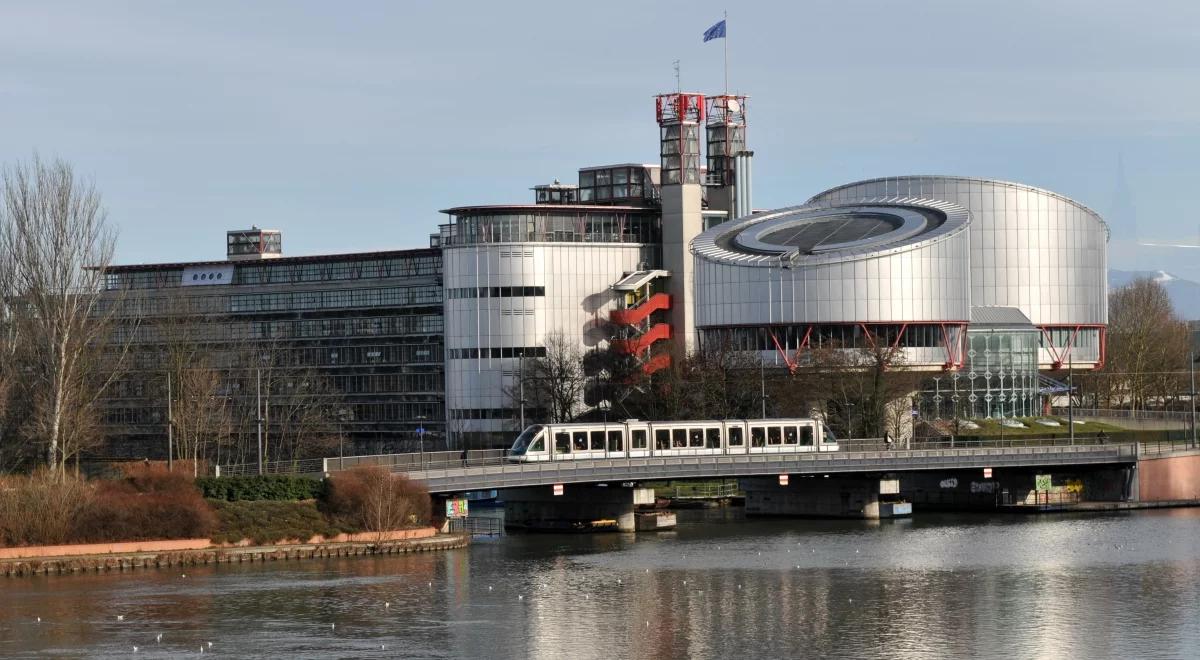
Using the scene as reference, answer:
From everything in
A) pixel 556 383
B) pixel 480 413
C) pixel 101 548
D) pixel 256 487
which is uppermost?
pixel 556 383

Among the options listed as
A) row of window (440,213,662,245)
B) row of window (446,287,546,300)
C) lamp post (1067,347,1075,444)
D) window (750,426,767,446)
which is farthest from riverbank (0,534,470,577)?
row of window (440,213,662,245)

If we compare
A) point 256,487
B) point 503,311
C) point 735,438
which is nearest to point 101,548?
point 256,487

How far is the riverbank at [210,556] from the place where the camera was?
289ft

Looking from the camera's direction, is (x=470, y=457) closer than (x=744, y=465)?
No

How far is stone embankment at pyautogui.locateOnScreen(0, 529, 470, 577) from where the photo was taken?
289 ft

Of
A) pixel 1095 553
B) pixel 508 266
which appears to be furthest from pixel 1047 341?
pixel 1095 553

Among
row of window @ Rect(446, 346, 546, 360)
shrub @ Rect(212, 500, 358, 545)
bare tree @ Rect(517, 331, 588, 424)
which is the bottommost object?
shrub @ Rect(212, 500, 358, 545)

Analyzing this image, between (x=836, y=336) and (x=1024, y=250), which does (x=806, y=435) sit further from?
(x=1024, y=250)

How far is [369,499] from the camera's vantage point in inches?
3873

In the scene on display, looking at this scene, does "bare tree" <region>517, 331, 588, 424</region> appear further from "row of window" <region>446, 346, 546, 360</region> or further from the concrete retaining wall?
the concrete retaining wall

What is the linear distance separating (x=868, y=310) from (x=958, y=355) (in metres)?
10.8

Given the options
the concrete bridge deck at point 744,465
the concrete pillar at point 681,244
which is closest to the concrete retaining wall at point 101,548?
the concrete bridge deck at point 744,465

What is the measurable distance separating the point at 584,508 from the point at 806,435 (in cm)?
1646

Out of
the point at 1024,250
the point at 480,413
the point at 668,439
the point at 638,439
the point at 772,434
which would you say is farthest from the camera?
the point at 1024,250
